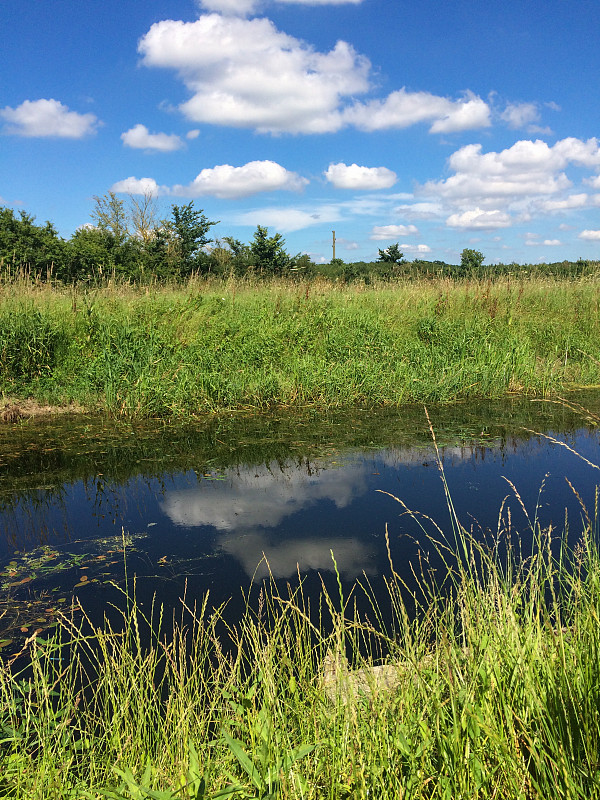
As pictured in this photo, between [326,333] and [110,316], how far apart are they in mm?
4132

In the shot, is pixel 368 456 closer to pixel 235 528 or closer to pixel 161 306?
pixel 235 528

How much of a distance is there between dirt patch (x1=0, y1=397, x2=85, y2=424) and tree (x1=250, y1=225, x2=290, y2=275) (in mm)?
18814

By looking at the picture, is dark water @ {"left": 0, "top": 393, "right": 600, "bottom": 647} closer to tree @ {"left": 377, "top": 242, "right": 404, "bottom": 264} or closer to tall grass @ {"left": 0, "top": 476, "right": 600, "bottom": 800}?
tall grass @ {"left": 0, "top": 476, "right": 600, "bottom": 800}

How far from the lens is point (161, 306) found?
11781 mm

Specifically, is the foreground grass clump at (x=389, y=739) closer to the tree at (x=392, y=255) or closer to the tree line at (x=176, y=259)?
the tree line at (x=176, y=259)

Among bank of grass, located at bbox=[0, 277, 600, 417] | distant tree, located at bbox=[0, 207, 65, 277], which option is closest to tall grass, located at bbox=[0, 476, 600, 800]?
bank of grass, located at bbox=[0, 277, 600, 417]

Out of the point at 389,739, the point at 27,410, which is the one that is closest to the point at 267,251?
the point at 27,410

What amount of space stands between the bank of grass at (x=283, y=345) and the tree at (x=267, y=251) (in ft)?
46.0

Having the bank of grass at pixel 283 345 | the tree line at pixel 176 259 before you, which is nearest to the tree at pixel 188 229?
the tree line at pixel 176 259

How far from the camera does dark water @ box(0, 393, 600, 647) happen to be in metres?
4.33

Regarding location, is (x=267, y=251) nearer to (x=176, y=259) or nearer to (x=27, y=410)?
(x=176, y=259)

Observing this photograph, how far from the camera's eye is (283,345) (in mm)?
11266

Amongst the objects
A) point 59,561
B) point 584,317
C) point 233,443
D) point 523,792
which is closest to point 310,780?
point 523,792

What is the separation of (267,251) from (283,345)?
1742 centimetres
